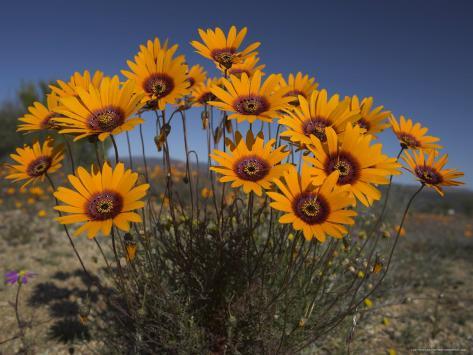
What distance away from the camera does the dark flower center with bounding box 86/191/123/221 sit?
5.65 feet

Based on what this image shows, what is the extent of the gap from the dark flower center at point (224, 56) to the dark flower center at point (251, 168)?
0.69 m

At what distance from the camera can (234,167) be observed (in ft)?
6.41

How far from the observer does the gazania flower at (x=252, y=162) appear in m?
1.79

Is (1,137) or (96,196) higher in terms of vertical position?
(1,137)

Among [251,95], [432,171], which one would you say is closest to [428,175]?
[432,171]

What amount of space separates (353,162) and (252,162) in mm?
598

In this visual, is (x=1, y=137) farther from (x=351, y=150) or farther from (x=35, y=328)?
(x=351, y=150)

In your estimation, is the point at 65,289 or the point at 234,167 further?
the point at 65,289

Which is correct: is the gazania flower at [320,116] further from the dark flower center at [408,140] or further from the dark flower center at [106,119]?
the dark flower center at [106,119]

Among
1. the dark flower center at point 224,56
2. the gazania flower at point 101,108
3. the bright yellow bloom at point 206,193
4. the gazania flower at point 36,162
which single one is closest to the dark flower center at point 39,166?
the gazania flower at point 36,162

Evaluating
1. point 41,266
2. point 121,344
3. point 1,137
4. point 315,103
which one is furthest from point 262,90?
point 1,137

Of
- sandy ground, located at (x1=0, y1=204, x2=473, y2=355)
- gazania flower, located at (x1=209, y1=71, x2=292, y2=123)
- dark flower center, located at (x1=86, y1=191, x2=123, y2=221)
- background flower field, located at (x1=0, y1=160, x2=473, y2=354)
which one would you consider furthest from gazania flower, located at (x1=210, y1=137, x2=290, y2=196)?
sandy ground, located at (x1=0, y1=204, x2=473, y2=355)

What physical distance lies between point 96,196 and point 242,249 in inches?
48.8

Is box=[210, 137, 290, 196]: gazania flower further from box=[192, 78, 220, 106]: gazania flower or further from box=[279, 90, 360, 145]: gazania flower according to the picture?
box=[192, 78, 220, 106]: gazania flower
